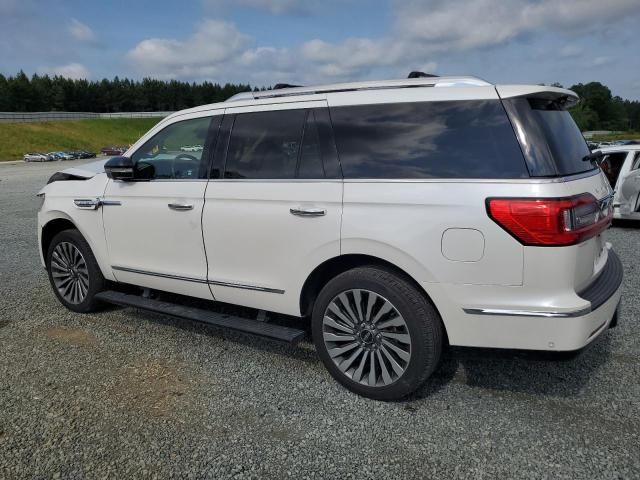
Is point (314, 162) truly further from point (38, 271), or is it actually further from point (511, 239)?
point (38, 271)

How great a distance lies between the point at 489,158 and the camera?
9.38 ft

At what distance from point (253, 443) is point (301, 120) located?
2063 millimetres

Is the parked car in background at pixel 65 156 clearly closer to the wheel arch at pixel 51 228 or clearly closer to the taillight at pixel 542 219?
the wheel arch at pixel 51 228

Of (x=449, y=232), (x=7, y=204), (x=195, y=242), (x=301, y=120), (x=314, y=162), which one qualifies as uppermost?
(x=301, y=120)

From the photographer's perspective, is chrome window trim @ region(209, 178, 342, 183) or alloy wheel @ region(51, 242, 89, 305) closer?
chrome window trim @ region(209, 178, 342, 183)

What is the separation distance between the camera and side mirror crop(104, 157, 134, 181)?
13.8 ft

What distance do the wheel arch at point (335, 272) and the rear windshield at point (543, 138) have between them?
2.98 feet

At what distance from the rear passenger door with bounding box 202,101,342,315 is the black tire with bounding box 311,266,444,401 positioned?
22cm

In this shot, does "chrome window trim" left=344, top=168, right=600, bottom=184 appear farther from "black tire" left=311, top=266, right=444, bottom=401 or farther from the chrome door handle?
"black tire" left=311, top=266, right=444, bottom=401

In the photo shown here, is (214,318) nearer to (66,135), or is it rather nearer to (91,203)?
(91,203)

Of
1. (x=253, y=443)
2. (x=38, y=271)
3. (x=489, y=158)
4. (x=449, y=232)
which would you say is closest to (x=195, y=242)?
(x=253, y=443)

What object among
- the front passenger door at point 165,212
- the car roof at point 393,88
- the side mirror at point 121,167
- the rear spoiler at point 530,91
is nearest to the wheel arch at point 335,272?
the front passenger door at point 165,212

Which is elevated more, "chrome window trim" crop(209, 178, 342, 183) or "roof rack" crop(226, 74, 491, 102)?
"roof rack" crop(226, 74, 491, 102)

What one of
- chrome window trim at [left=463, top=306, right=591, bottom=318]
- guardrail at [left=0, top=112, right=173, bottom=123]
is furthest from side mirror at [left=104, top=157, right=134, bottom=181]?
guardrail at [left=0, top=112, right=173, bottom=123]
